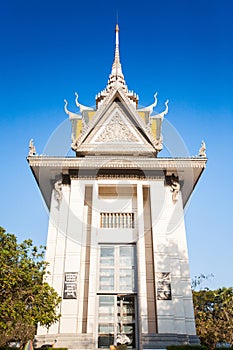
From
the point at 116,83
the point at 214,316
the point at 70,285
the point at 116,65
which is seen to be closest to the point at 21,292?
the point at 70,285

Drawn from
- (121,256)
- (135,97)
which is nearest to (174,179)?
(121,256)

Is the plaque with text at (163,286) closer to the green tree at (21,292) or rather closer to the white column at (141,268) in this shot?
the white column at (141,268)

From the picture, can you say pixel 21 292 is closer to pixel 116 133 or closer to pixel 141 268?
pixel 141 268

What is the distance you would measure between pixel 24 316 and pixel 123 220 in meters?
6.54

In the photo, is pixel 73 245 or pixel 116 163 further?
pixel 116 163

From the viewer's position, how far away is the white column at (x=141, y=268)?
13.0 m

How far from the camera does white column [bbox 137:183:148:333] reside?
42.7 ft

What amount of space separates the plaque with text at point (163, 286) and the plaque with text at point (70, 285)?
322 cm

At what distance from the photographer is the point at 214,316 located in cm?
2767

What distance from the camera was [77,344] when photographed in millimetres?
12273

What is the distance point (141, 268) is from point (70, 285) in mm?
2903

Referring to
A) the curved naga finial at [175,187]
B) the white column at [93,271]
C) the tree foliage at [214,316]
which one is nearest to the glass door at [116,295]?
the white column at [93,271]

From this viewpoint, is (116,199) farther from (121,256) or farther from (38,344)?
(38,344)

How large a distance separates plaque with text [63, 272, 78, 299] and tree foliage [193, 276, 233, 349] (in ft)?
45.1
